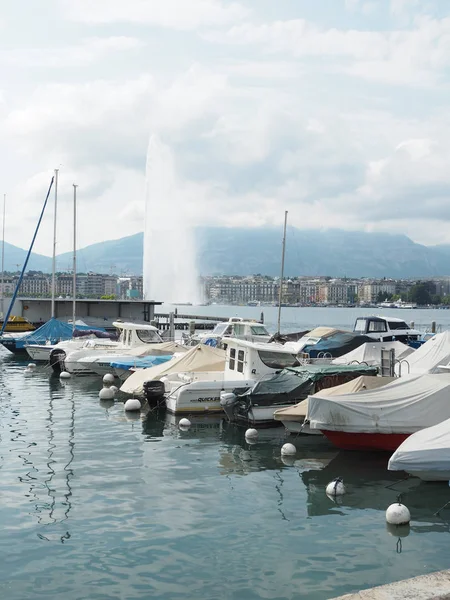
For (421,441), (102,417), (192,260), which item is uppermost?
(192,260)

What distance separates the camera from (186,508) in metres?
14.3

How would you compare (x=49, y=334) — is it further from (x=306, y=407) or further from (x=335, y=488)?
(x=335, y=488)

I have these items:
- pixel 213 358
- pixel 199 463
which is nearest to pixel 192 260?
pixel 213 358

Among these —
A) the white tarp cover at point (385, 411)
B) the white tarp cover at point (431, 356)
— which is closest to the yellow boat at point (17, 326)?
the white tarp cover at point (431, 356)

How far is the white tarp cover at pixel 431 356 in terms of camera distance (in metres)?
25.8

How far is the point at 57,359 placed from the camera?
39812mm

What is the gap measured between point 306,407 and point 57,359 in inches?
879

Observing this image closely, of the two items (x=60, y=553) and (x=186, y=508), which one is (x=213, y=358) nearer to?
(x=186, y=508)

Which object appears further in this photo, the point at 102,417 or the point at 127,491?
the point at 102,417

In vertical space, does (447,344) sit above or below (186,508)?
above

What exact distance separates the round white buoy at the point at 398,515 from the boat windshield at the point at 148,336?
29.1 m

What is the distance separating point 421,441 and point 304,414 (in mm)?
5970

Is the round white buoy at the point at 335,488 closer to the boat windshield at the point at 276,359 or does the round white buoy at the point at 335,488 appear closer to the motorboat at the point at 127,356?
the boat windshield at the point at 276,359

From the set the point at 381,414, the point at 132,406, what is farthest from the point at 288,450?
the point at 132,406
